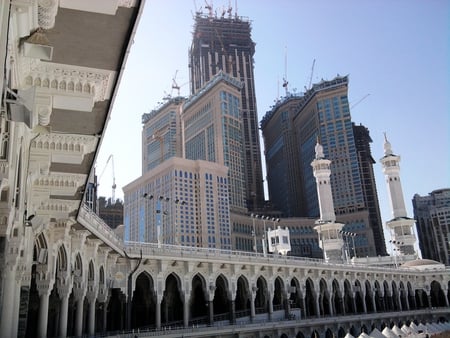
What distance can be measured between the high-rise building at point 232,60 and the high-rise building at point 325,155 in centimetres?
841

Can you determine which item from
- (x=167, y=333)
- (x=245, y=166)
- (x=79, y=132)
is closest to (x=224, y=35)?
(x=245, y=166)

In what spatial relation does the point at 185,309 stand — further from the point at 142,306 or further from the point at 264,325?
the point at 142,306

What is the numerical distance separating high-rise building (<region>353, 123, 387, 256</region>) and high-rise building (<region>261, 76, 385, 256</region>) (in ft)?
1.02

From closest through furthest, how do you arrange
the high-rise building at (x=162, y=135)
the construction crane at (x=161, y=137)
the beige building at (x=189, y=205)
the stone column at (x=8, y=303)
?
1. the stone column at (x=8, y=303)
2. the beige building at (x=189, y=205)
3. the high-rise building at (x=162, y=135)
4. the construction crane at (x=161, y=137)

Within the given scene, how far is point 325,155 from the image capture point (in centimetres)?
10869

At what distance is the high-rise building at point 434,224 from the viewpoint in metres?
111

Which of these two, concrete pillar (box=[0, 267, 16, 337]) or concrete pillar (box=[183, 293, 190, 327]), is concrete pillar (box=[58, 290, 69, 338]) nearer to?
concrete pillar (box=[0, 267, 16, 337])

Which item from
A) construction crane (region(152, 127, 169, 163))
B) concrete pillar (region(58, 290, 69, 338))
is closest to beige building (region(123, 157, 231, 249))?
construction crane (region(152, 127, 169, 163))

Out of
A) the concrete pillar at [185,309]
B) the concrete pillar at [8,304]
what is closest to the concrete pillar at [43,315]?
the concrete pillar at [8,304]

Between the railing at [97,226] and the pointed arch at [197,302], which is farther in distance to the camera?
the pointed arch at [197,302]

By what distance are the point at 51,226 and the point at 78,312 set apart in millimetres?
6000

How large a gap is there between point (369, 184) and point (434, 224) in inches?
755

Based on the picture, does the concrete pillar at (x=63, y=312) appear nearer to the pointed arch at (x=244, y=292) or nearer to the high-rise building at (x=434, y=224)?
the pointed arch at (x=244, y=292)

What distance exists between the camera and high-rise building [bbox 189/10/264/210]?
138 metres
